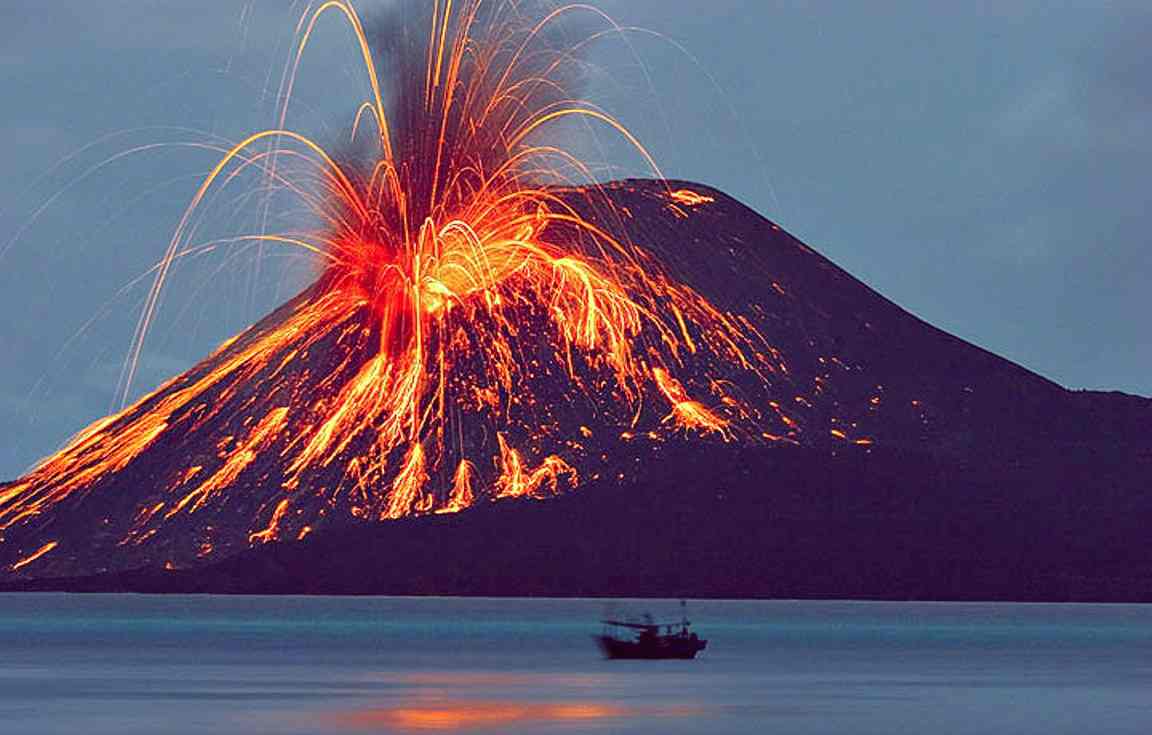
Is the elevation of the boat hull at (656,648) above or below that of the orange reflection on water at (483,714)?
above

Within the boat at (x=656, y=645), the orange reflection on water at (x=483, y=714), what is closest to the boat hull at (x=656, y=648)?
the boat at (x=656, y=645)

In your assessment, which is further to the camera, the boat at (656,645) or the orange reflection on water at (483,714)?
the boat at (656,645)

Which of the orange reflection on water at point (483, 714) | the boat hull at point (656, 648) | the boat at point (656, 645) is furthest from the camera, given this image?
the boat hull at point (656, 648)

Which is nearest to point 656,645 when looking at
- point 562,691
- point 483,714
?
point 562,691

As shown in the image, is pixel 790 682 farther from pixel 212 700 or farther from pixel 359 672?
pixel 212 700

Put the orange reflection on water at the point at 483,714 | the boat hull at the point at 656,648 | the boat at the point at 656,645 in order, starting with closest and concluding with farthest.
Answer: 1. the orange reflection on water at the point at 483,714
2. the boat at the point at 656,645
3. the boat hull at the point at 656,648

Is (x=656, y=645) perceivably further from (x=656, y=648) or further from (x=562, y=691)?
(x=562, y=691)

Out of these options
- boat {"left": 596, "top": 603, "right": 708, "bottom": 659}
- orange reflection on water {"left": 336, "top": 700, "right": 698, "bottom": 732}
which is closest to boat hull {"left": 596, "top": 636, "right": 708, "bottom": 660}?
boat {"left": 596, "top": 603, "right": 708, "bottom": 659}

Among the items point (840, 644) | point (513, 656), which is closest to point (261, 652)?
point (513, 656)

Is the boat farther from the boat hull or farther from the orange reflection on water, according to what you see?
the orange reflection on water

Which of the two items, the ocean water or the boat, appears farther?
the boat

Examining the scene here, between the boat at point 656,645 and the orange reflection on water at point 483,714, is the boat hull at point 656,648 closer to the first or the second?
the boat at point 656,645

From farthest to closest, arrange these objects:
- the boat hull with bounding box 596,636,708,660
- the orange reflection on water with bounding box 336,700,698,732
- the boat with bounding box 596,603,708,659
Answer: the boat hull with bounding box 596,636,708,660, the boat with bounding box 596,603,708,659, the orange reflection on water with bounding box 336,700,698,732
